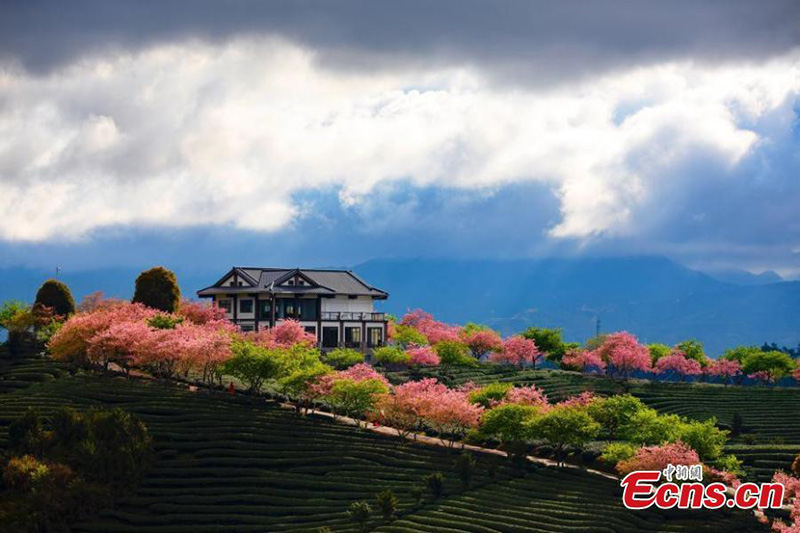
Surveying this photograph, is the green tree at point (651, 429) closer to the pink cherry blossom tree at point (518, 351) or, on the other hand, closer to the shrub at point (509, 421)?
the shrub at point (509, 421)

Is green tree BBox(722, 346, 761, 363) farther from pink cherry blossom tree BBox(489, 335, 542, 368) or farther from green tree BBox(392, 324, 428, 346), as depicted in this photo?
green tree BBox(392, 324, 428, 346)

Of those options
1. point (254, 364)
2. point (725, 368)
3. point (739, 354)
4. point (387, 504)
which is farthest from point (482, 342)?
point (387, 504)

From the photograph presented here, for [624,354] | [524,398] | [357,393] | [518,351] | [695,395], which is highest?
[518,351]

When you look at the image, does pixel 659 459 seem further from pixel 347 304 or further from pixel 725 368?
pixel 725 368

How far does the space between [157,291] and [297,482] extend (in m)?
49.0

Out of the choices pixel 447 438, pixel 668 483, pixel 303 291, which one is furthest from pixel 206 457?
pixel 303 291

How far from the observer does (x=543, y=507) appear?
64.2 metres

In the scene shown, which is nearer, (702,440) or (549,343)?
(702,440)

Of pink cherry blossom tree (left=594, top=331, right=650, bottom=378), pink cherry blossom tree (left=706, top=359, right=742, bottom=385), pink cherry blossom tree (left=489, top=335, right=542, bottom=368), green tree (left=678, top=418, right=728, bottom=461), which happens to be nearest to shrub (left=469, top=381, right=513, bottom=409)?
green tree (left=678, top=418, right=728, bottom=461)

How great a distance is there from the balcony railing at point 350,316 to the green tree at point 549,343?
79.9ft

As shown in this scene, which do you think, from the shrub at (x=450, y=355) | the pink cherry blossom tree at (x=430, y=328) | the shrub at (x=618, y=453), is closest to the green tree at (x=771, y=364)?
the shrub at (x=450, y=355)

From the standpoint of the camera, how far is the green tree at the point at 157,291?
365ft

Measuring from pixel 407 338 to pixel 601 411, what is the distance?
53.9 m

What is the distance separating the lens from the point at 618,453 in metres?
74.7
